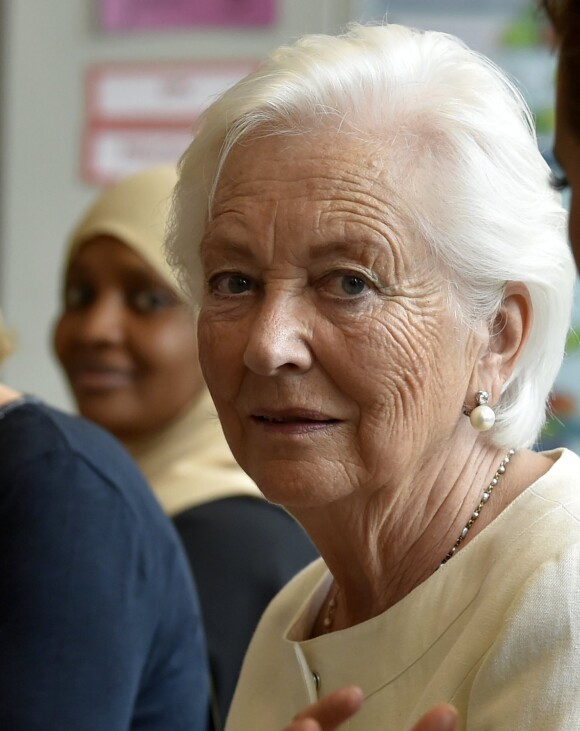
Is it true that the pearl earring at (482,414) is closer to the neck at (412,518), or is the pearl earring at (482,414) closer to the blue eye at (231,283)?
the neck at (412,518)

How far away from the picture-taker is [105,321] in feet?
9.44

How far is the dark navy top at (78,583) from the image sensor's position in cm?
151

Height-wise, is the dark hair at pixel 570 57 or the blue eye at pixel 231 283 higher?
the dark hair at pixel 570 57

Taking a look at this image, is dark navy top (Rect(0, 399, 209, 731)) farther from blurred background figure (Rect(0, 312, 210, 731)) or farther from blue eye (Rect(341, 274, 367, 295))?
blue eye (Rect(341, 274, 367, 295))

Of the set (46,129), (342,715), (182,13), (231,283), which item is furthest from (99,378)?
(342,715)

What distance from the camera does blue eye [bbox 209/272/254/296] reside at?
4.23 ft

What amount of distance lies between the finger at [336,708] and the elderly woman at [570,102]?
1.32 feet

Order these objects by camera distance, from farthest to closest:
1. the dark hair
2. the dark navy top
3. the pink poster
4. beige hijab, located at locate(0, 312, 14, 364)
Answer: the pink poster < beige hijab, located at locate(0, 312, 14, 364) < the dark navy top < the dark hair

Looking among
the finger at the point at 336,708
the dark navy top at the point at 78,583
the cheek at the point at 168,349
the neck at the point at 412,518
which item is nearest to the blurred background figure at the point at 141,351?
the cheek at the point at 168,349

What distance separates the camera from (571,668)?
3.41ft

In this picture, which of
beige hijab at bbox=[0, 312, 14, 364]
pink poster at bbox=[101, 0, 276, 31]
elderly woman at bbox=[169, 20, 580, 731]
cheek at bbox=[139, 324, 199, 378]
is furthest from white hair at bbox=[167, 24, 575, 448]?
pink poster at bbox=[101, 0, 276, 31]

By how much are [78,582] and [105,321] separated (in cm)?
139

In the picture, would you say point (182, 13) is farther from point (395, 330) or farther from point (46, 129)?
point (395, 330)

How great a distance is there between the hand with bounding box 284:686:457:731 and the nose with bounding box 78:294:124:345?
199cm
